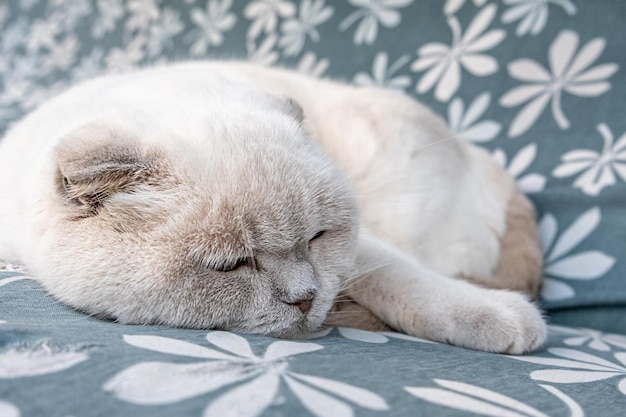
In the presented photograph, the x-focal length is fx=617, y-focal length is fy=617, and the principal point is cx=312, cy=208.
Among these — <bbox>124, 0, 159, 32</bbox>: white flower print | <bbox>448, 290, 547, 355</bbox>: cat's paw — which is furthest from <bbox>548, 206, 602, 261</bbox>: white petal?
<bbox>124, 0, 159, 32</bbox>: white flower print

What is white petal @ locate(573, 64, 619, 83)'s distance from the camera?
5.10 ft

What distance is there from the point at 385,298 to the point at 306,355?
0.38 metres

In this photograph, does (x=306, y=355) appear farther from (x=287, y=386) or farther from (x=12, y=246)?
(x=12, y=246)

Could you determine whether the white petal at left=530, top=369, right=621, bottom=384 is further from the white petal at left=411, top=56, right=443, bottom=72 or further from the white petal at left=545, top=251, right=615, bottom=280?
the white petal at left=411, top=56, right=443, bottom=72

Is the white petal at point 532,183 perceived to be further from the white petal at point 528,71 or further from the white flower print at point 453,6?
the white flower print at point 453,6

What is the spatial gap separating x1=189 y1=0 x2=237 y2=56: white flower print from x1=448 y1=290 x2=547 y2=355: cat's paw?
5.54ft

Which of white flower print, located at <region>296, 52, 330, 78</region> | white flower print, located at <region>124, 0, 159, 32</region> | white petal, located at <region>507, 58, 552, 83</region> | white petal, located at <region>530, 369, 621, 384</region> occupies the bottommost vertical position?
white petal, located at <region>530, 369, 621, 384</region>

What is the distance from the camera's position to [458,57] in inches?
71.6

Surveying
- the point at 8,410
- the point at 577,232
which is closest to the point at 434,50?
the point at 577,232

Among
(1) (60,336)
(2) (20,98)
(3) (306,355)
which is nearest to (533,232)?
(3) (306,355)

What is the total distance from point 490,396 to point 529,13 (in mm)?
1359

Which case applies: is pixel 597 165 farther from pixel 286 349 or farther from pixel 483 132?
pixel 286 349

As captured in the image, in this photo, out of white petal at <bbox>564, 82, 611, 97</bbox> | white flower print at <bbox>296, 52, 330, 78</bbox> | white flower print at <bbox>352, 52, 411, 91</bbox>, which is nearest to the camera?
white petal at <bbox>564, 82, 611, 97</bbox>

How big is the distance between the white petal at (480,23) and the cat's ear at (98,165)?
127cm
